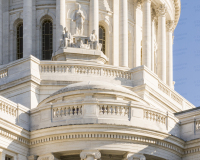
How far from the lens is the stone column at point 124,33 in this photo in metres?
82.2

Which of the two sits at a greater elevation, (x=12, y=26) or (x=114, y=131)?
(x=12, y=26)

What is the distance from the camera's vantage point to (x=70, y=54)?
68938 millimetres

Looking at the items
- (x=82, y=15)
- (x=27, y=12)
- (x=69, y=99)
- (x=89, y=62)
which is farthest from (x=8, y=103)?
(x=27, y=12)

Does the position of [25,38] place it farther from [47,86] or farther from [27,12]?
[47,86]

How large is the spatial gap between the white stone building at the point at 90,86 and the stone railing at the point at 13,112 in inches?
A: 2.6

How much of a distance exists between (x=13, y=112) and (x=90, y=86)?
5.43m

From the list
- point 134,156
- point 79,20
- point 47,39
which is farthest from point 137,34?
point 134,156

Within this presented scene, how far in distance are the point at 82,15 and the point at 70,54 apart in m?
9.62

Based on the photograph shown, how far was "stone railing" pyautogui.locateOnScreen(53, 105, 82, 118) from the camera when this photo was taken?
49031mm

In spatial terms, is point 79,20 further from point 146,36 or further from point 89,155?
point 89,155

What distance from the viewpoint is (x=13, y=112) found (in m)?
49.6

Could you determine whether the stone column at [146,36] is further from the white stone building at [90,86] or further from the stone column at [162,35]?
the stone column at [162,35]

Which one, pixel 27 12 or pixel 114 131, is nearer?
pixel 114 131

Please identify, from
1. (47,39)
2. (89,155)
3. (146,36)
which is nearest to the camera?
(89,155)
